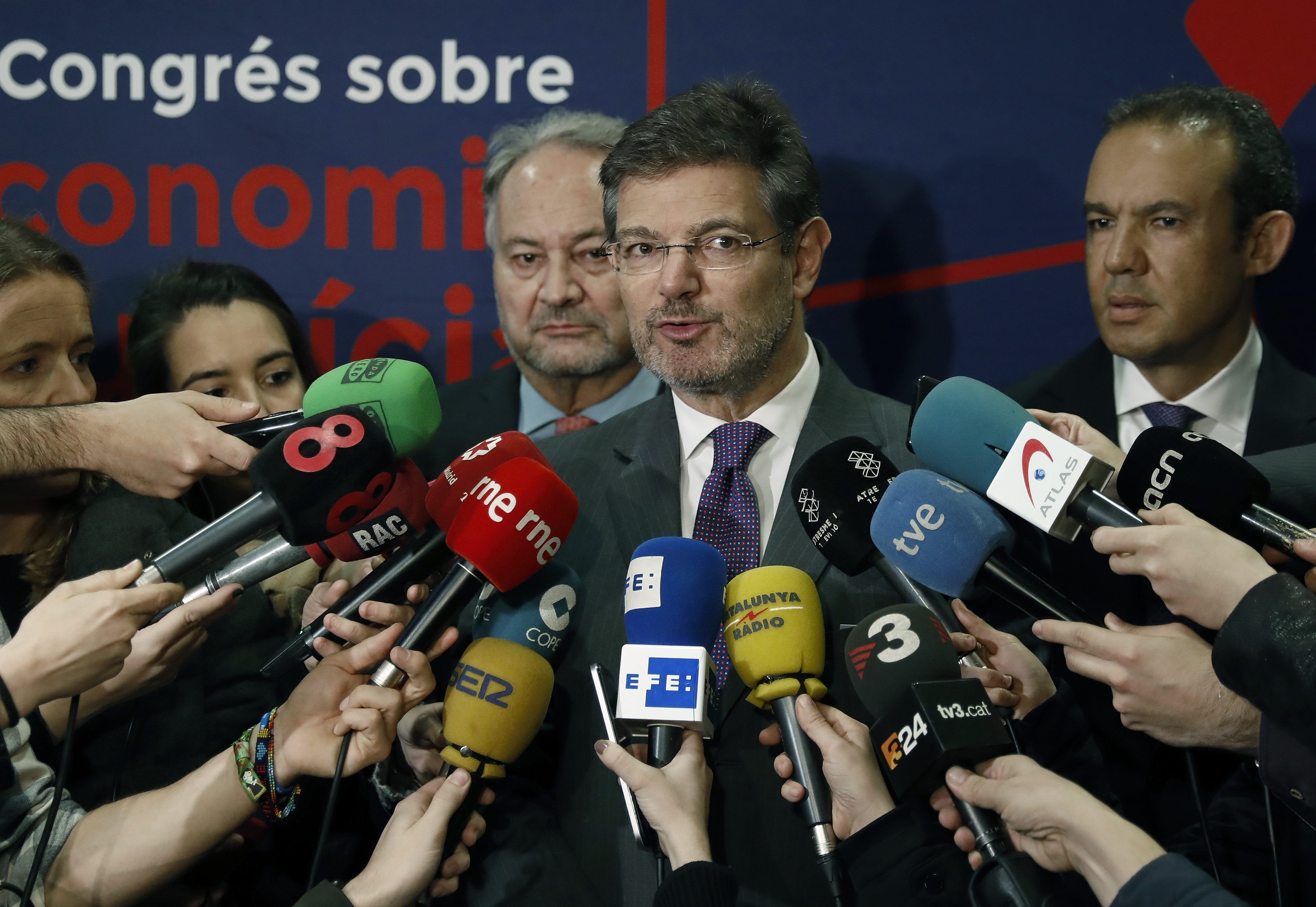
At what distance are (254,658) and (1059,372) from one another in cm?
201

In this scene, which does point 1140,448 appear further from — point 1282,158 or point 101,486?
point 101,486

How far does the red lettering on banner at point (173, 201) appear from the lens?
2932 mm

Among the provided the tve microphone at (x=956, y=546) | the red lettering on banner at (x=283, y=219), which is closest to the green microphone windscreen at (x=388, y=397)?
the tve microphone at (x=956, y=546)

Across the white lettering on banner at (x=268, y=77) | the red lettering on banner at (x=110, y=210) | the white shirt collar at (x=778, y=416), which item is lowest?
the white shirt collar at (x=778, y=416)

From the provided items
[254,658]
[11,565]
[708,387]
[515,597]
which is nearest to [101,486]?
[11,565]

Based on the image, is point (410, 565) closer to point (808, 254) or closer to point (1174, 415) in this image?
point (808, 254)

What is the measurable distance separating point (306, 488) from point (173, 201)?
186 centimetres

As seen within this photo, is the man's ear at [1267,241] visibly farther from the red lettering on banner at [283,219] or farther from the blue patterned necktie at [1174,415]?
the red lettering on banner at [283,219]

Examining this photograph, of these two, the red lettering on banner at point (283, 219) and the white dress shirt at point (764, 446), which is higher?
the red lettering on banner at point (283, 219)

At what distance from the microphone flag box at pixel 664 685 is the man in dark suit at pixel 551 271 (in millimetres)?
1355

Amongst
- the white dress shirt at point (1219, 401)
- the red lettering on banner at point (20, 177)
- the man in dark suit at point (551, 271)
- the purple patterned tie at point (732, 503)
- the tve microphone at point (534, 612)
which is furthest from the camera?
the red lettering on banner at point (20, 177)

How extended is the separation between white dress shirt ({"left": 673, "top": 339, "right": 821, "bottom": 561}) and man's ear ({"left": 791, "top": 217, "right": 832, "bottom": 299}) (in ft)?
0.56

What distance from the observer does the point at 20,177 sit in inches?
115

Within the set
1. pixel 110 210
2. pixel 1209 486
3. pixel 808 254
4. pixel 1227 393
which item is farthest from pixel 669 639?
pixel 110 210
